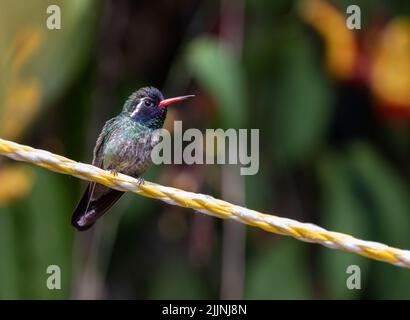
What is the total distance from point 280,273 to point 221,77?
114 centimetres

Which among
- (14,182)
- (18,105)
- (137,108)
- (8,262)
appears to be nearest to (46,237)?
(8,262)

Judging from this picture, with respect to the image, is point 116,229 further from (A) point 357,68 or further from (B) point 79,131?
(A) point 357,68

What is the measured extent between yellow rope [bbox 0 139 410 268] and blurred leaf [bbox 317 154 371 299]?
2409mm

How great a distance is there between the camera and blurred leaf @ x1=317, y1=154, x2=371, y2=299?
393 centimetres

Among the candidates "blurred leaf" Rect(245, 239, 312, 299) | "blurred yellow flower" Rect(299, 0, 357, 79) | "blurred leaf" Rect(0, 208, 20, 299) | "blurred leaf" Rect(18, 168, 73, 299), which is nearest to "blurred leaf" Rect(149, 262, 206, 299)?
"blurred leaf" Rect(245, 239, 312, 299)

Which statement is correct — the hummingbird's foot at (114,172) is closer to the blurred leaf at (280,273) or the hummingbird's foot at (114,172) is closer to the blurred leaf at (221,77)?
the blurred leaf at (221,77)

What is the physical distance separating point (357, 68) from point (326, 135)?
1.29 feet

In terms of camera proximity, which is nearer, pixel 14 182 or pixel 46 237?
pixel 46 237

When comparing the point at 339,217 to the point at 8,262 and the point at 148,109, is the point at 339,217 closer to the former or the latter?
the point at 8,262

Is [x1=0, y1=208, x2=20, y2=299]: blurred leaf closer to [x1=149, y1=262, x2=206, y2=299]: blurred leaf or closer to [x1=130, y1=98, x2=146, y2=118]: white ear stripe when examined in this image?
[x1=149, y1=262, x2=206, y2=299]: blurred leaf

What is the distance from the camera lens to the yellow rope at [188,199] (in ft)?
4.48

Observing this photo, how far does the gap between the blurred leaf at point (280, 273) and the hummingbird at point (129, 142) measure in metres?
2.47

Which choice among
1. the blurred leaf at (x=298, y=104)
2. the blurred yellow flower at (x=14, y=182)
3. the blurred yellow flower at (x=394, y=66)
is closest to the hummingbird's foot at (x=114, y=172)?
the blurred yellow flower at (x=14, y=182)

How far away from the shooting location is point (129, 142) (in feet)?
5.30
